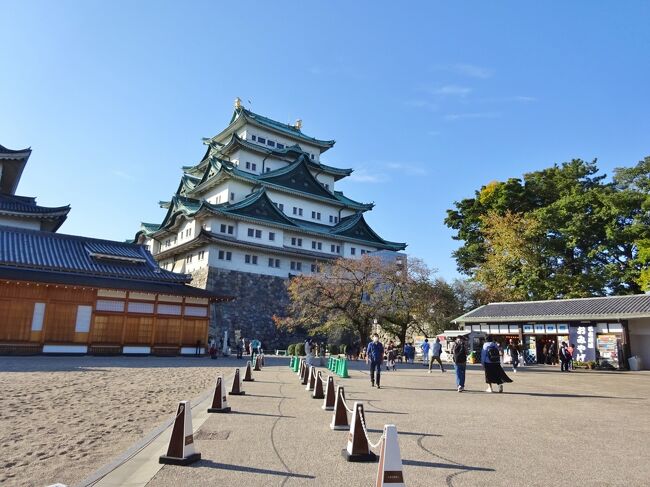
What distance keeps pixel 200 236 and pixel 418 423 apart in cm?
3210

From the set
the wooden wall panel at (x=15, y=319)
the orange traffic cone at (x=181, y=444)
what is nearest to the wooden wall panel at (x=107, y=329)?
the wooden wall panel at (x=15, y=319)

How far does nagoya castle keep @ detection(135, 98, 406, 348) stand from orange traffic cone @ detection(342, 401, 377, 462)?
110 feet

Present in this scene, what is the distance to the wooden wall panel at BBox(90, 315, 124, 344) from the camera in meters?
26.1

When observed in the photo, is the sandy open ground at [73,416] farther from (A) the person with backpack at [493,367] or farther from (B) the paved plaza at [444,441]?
(A) the person with backpack at [493,367]

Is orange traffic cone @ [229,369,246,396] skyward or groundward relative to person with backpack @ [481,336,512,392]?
groundward

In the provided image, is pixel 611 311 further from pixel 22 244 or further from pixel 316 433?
pixel 22 244

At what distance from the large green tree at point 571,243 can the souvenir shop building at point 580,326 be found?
7.27 metres

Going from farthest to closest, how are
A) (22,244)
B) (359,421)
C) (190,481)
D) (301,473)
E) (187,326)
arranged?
(187,326) < (22,244) < (359,421) < (301,473) < (190,481)

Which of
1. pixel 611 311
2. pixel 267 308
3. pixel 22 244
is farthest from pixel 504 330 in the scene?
pixel 22 244

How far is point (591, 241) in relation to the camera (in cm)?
3897

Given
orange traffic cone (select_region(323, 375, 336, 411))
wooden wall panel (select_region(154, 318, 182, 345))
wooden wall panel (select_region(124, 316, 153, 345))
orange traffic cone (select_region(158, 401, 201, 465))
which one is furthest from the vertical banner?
orange traffic cone (select_region(158, 401, 201, 465))

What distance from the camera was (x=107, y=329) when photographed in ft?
86.9

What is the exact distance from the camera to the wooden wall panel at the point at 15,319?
2369cm

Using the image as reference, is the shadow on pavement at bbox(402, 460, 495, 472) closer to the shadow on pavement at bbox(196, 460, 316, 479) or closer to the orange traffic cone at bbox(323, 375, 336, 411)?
the shadow on pavement at bbox(196, 460, 316, 479)
